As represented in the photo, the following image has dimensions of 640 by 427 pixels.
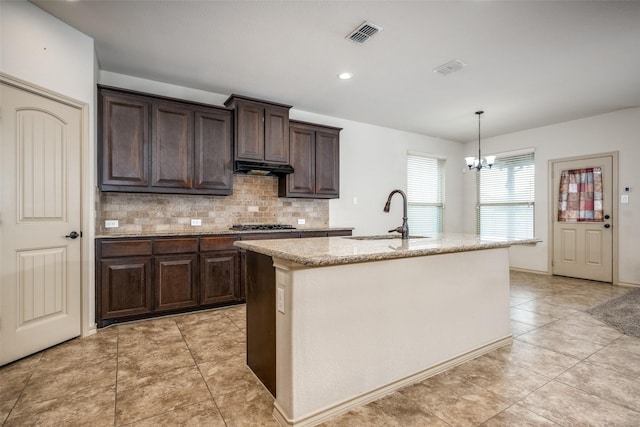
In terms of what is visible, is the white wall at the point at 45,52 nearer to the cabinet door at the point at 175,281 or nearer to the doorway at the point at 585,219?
the cabinet door at the point at 175,281

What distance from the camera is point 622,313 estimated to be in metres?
3.59

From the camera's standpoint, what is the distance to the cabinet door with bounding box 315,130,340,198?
4.84 metres

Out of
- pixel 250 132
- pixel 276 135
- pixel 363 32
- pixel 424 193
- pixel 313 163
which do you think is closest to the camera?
pixel 363 32

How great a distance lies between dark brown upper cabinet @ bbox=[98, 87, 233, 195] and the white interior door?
435 mm

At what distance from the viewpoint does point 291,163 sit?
4566 millimetres

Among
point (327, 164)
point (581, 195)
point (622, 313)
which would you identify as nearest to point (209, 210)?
point (327, 164)

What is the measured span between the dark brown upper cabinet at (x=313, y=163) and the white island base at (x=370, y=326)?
2723mm

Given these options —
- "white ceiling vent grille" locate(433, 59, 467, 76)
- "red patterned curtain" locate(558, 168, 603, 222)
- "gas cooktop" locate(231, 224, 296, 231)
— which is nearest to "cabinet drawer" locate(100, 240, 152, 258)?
"gas cooktop" locate(231, 224, 296, 231)

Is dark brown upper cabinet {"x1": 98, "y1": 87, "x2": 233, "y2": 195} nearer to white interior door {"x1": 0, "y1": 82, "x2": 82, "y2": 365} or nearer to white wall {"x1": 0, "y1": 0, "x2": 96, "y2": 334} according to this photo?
white wall {"x1": 0, "y1": 0, "x2": 96, "y2": 334}

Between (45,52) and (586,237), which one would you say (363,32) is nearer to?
(45,52)

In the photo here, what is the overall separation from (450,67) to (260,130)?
7.77ft

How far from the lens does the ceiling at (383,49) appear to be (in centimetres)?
258

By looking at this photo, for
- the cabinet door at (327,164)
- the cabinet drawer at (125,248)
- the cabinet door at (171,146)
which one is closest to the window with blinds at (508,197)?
the cabinet door at (327,164)

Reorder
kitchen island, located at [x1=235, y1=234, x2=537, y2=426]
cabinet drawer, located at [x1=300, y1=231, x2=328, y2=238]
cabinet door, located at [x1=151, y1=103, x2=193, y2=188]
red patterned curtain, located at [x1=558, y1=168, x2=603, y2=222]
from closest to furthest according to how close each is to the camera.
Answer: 1. kitchen island, located at [x1=235, y1=234, x2=537, y2=426]
2. cabinet door, located at [x1=151, y1=103, x2=193, y2=188]
3. cabinet drawer, located at [x1=300, y1=231, x2=328, y2=238]
4. red patterned curtain, located at [x1=558, y1=168, x2=603, y2=222]
